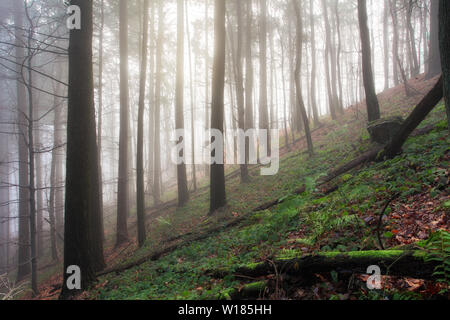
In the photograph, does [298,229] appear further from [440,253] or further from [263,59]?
[263,59]

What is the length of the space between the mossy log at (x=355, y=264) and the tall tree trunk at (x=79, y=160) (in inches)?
157

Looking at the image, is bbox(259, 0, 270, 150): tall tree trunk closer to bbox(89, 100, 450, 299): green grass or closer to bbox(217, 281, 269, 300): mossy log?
bbox(89, 100, 450, 299): green grass

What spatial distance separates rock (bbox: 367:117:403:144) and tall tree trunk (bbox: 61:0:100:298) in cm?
830

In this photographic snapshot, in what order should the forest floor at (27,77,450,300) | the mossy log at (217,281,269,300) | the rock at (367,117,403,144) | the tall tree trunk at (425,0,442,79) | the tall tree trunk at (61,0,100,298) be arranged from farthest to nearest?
the tall tree trunk at (425,0,442,79), the rock at (367,117,403,144), the tall tree trunk at (61,0,100,298), the mossy log at (217,281,269,300), the forest floor at (27,77,450,300)

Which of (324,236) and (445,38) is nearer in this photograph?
(445,38)

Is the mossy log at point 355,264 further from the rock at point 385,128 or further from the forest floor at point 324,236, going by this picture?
the rock at point 385,128

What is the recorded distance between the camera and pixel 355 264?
2578mm

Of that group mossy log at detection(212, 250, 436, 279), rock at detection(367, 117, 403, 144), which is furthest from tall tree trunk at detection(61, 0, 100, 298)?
rock at detection(367, 117, 403, 144)

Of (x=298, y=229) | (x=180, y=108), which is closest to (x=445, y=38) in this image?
(x=298, y=229)

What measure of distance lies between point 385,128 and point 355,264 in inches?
244

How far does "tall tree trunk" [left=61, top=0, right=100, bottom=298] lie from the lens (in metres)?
5.04

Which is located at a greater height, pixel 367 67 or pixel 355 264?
pixel 367 67

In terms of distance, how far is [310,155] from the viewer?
10828mm
